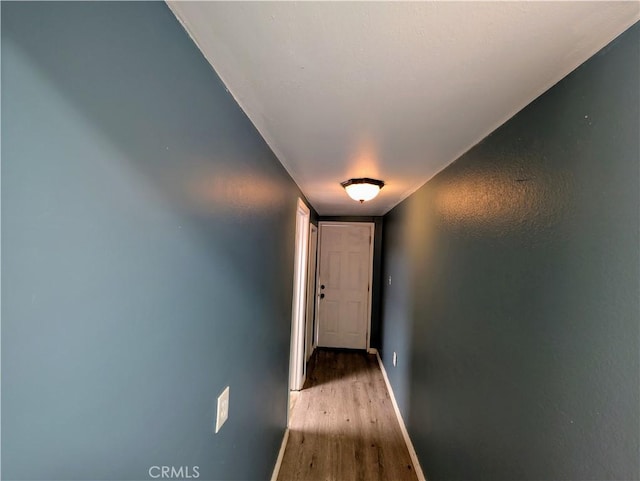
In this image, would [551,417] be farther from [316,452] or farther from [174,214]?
[316,452]

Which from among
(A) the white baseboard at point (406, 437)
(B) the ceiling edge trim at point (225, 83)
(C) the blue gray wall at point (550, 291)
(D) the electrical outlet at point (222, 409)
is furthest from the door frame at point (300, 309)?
(D) the electrical outlet at point (222, 409)

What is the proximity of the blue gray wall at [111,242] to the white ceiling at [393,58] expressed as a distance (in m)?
0.13

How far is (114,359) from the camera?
498 mm

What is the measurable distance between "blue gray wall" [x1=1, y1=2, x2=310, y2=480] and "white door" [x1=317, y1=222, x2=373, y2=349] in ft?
10.7

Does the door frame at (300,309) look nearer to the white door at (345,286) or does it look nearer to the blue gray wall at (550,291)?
the white door at (345,286)

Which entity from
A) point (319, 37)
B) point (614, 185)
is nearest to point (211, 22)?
point (319, 37)

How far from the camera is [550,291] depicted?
81 centimetres

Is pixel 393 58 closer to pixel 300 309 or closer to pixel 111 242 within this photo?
pixel 111 242

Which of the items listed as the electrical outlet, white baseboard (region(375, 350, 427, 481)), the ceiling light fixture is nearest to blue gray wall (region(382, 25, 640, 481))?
white baseboard (region(375, 350, 427, 481))

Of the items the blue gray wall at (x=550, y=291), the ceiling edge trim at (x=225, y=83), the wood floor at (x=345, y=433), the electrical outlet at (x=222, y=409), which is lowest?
the wood floor at (x=345, y=433)

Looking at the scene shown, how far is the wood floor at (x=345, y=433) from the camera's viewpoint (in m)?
1.92

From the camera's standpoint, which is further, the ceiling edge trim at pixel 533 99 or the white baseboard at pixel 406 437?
the white baseboard at pixel 406 437

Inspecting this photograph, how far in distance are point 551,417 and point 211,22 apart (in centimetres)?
146

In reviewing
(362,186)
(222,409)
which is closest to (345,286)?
(362,186)
